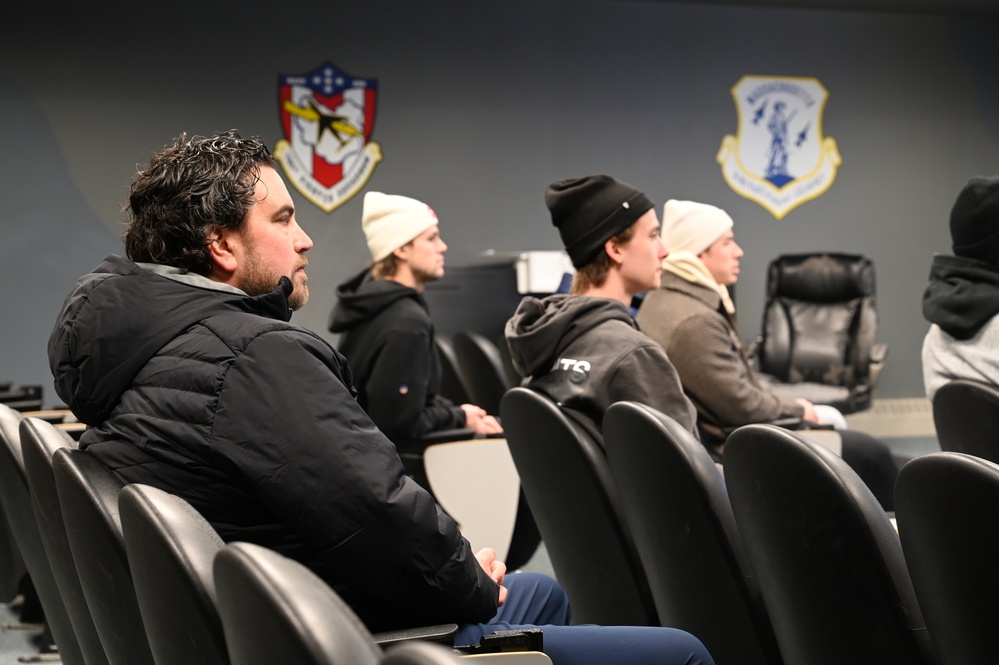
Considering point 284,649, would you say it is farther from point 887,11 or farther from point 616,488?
point 887,11

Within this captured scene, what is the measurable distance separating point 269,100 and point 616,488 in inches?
197

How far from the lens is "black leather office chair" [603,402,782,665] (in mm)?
1606

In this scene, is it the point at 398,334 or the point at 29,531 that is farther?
the point at 398,334

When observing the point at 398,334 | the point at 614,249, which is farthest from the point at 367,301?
the point at 614,249

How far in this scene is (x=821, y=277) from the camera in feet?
21.2

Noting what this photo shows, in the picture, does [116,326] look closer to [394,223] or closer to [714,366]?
[714,366]

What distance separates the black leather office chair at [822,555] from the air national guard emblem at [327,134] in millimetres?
5263

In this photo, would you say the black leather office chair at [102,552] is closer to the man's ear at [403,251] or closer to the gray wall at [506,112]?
the man's ear at [403,251]

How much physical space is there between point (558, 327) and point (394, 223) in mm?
1549

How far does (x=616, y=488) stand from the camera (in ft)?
6.50

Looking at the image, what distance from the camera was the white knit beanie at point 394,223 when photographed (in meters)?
3.84

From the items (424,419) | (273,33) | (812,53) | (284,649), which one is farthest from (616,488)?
(812,53)

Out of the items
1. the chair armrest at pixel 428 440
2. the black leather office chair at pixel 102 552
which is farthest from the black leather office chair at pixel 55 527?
the chair armrest at pixel 428 440

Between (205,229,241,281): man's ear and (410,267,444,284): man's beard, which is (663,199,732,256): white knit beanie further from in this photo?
(205,229,241,281): man's ear
